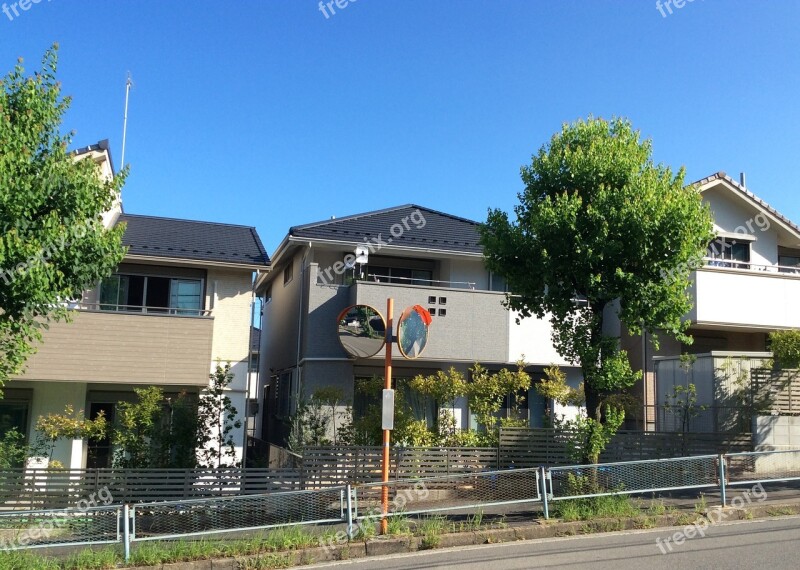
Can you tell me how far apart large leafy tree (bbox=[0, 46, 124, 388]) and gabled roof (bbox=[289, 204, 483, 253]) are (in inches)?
308

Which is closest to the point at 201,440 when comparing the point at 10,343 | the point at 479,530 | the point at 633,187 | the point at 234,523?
the point at 234,523

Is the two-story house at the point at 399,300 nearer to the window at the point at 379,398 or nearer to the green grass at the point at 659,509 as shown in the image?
the window at the point at 379,398

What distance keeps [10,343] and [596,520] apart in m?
8.88

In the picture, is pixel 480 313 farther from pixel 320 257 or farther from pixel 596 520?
pixel 596 520

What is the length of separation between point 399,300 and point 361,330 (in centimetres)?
122

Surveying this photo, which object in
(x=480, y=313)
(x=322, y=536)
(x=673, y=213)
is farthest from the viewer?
(x=480, y=313)

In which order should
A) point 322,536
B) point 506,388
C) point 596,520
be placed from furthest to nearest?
point 506,388
point 596,520
point 322,536

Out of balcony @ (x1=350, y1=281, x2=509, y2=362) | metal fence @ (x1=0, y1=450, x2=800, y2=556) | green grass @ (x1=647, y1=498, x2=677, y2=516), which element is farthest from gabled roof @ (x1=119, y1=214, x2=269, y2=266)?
green grass @ (x1=647, y1=498, x2=677, y2=516)

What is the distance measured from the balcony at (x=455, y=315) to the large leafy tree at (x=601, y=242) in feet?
15.6

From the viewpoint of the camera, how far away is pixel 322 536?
9.73m

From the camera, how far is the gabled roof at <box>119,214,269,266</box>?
16208 millimetres

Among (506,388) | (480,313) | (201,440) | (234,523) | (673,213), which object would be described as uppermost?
(673,213)

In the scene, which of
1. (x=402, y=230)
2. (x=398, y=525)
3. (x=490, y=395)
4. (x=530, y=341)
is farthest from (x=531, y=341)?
(x=398, y=525)

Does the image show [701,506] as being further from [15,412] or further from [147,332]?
[15,412]
